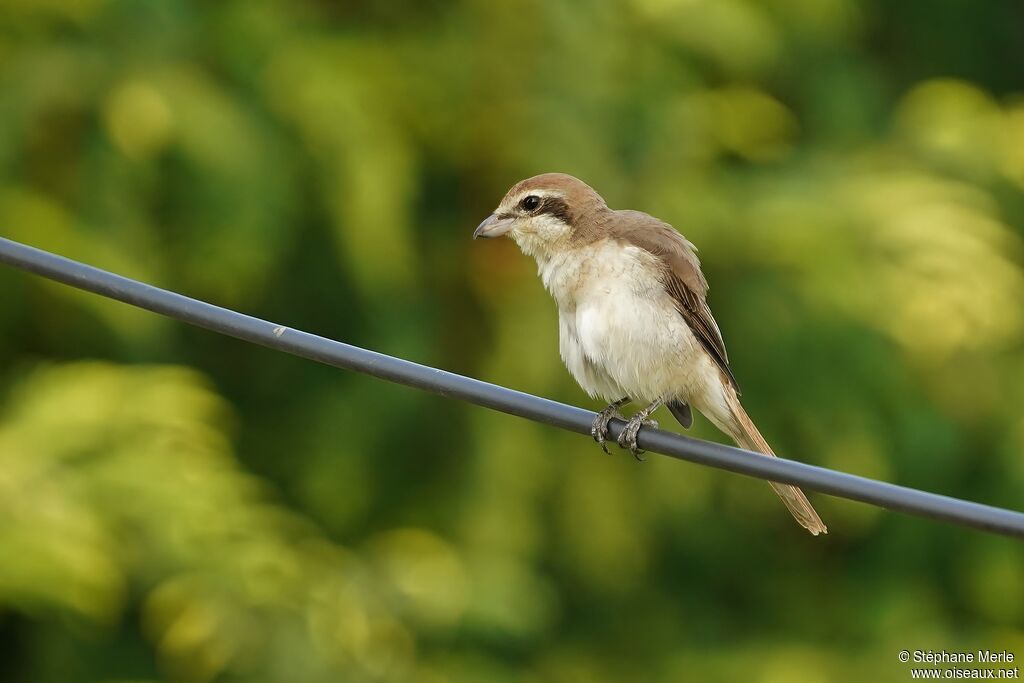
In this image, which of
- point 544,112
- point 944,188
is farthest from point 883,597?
point 544,112

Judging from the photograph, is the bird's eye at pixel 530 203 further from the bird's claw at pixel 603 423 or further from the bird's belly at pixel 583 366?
the bird's claw at pixel 603 423

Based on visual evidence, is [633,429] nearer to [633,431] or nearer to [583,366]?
[633,431]

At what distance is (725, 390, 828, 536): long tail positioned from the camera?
5.04 metres

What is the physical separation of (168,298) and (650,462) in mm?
3590

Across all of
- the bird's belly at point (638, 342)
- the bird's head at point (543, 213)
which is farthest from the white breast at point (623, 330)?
the bird's head at point (543, 213)

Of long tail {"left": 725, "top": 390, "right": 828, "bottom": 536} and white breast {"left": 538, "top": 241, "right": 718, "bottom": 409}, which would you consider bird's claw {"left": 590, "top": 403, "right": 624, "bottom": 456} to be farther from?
long tail {"left": 725, "top": 390, "right": 828, "bottom": 536}

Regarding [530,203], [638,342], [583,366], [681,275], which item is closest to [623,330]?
[638,342]

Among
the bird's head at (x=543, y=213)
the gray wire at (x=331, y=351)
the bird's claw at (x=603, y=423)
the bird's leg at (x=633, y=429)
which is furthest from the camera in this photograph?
the bird's head at (x=543, y=213)

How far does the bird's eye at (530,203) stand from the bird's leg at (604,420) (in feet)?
2.77

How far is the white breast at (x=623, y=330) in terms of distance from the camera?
5156mm

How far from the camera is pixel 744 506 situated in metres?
7.32

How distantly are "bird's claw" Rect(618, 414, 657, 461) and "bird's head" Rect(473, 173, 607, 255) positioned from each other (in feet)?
2.92

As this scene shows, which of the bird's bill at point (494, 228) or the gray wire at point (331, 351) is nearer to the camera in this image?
the gray wire at point (331, 351)

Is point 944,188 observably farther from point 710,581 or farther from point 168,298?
point 168,298
